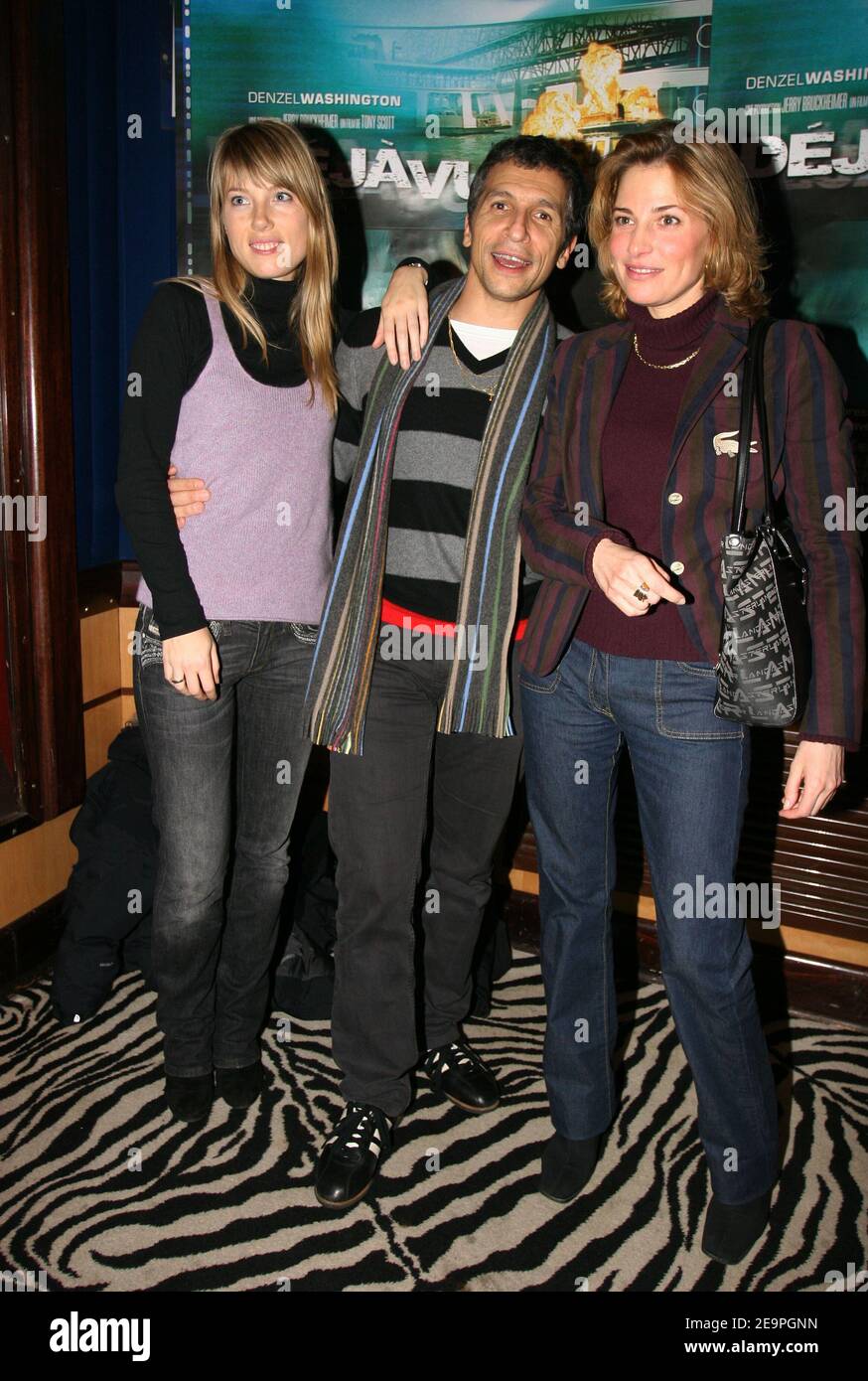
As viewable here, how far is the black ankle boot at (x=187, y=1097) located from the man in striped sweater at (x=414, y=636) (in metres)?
0.32

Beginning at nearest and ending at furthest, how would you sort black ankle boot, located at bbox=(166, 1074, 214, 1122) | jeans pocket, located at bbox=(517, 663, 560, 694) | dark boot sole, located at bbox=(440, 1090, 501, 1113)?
jeans pocket, located at bbox=(517, 663, 560, 694)
black ankle boot, located at bbox=(166, 1074, 214, 1122)
dark boot sole, located at bbox=(440, 1090, 501, 1113)

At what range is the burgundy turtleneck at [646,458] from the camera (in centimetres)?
172

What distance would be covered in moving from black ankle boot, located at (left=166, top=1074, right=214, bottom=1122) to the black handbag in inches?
54.5

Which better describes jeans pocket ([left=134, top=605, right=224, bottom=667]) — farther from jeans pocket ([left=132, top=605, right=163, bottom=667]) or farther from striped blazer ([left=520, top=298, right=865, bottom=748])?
striped blazer ([left=520, top=298, right=865, bottom=748])

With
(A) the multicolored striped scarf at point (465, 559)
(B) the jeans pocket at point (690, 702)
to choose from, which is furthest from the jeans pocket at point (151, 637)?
(B) the jeans pocket at point (690, 702)

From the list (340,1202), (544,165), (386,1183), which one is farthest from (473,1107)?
(544,165)

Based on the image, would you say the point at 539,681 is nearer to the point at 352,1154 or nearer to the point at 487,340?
the point at 487,340

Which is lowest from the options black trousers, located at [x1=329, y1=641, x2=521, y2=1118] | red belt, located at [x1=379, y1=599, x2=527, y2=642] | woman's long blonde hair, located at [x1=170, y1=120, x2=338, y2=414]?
black trousers, located at [x1=329, y1=641, x2=521, y2=1118]

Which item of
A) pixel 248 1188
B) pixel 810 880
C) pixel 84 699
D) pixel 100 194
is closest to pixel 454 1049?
pixel 248 1188

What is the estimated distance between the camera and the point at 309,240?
1.96 meters

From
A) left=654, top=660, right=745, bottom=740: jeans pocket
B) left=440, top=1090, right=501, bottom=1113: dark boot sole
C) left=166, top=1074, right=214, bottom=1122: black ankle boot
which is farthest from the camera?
left=440, top=1090, right=501, bottom=1113: dark boot sole

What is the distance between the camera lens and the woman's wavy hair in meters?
1.65

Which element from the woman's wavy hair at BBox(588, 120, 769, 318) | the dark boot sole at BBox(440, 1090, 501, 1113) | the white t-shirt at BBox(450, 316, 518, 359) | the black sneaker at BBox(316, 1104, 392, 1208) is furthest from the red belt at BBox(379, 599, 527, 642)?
the dark boot sole at BBox(440, 1090, 501, 1113)

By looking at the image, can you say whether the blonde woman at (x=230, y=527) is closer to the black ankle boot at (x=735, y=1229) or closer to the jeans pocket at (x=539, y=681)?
the jeans pocket at (x=539, y=681)
